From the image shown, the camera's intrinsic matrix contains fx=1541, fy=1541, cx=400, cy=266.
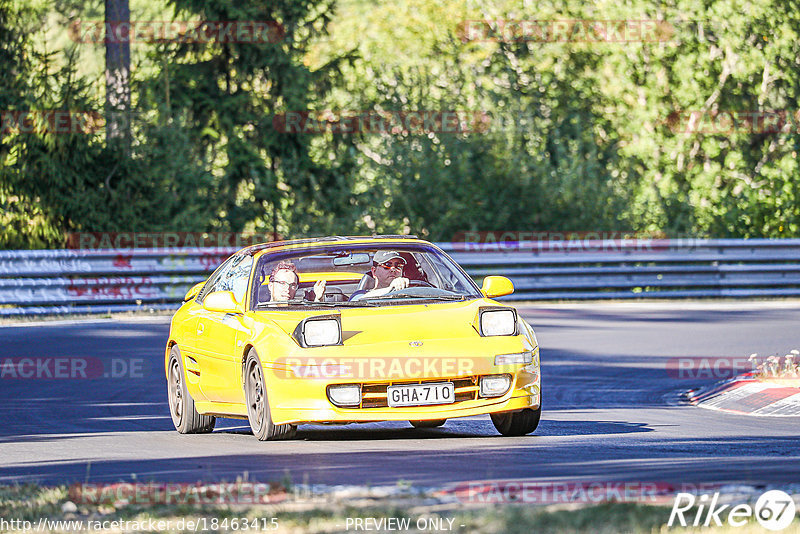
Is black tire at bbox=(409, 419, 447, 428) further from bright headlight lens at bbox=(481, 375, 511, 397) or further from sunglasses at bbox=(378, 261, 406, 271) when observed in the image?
bright headlight lens at bbox=(481, 375, 511, 397)

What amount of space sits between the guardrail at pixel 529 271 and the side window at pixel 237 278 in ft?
39.8

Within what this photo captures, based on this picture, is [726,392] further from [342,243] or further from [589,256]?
[589,256]

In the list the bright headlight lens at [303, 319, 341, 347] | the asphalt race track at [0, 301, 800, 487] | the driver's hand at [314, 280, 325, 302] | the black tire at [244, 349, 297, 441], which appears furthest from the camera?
the driver's hand at [314, 280, 325, 302]

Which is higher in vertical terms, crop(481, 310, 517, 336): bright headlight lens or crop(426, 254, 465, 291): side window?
crop(426, 254, 465, 291): side window

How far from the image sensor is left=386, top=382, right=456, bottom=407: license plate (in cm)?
1028

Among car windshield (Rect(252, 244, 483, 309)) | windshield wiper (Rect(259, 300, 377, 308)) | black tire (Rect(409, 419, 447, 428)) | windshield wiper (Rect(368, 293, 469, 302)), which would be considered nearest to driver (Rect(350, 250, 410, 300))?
car windshield (Rect(252, 244, 483, 309))

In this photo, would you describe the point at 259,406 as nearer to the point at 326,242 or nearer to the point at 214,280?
the point at 326,242

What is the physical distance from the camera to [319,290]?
12.0 meters

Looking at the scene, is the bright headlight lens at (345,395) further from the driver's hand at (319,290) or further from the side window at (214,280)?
the side window at (214,280)

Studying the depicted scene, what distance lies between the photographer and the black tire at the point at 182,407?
39.3ft


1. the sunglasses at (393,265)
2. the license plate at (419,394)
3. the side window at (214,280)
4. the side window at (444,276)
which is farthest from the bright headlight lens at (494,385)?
the side window at (214,280)

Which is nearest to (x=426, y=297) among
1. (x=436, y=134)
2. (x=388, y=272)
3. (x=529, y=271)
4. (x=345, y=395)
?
(x=388, y=272)

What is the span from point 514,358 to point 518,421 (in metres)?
0.65

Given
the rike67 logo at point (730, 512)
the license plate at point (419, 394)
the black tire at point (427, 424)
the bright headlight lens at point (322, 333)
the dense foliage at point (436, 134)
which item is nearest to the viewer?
the rike67 logo at point (730, 512)
